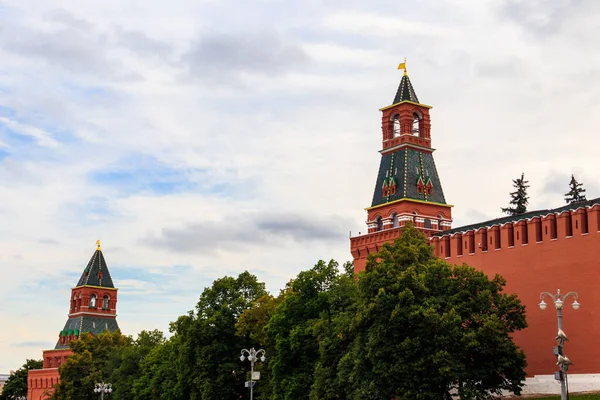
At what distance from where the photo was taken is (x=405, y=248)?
4650cm

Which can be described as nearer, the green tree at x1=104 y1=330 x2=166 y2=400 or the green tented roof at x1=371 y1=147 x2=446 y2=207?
the green tented roof at x1=371 y1=147 x2=446 y2=207

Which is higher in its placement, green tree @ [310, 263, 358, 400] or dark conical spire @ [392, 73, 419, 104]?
dark conical spire @ [392, 73, 419, 104]

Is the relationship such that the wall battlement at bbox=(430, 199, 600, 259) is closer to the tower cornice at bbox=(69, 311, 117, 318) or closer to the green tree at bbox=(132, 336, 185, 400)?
the green tree at bbox=(132, 336, 185, 400)

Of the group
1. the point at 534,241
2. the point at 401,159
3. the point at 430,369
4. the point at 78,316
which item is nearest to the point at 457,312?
the point at 430,369

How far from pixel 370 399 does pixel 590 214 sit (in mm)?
16189

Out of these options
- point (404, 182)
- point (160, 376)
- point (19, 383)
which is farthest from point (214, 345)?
point (19, 383)

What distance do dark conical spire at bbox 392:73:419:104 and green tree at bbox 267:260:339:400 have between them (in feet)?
57.9

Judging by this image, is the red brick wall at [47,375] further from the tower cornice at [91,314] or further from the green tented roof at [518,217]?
the green tented roof at [518,217]

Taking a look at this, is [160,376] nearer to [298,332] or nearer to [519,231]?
[298,332]

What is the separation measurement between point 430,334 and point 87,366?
62.3m

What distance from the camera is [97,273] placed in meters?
122

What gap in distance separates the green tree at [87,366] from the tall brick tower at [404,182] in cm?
4002

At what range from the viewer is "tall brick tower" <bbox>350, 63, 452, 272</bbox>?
208 feet

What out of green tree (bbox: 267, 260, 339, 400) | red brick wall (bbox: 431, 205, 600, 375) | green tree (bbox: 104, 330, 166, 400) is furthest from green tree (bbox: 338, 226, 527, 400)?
green tree (bbox: 104, 330, 166, 400)
